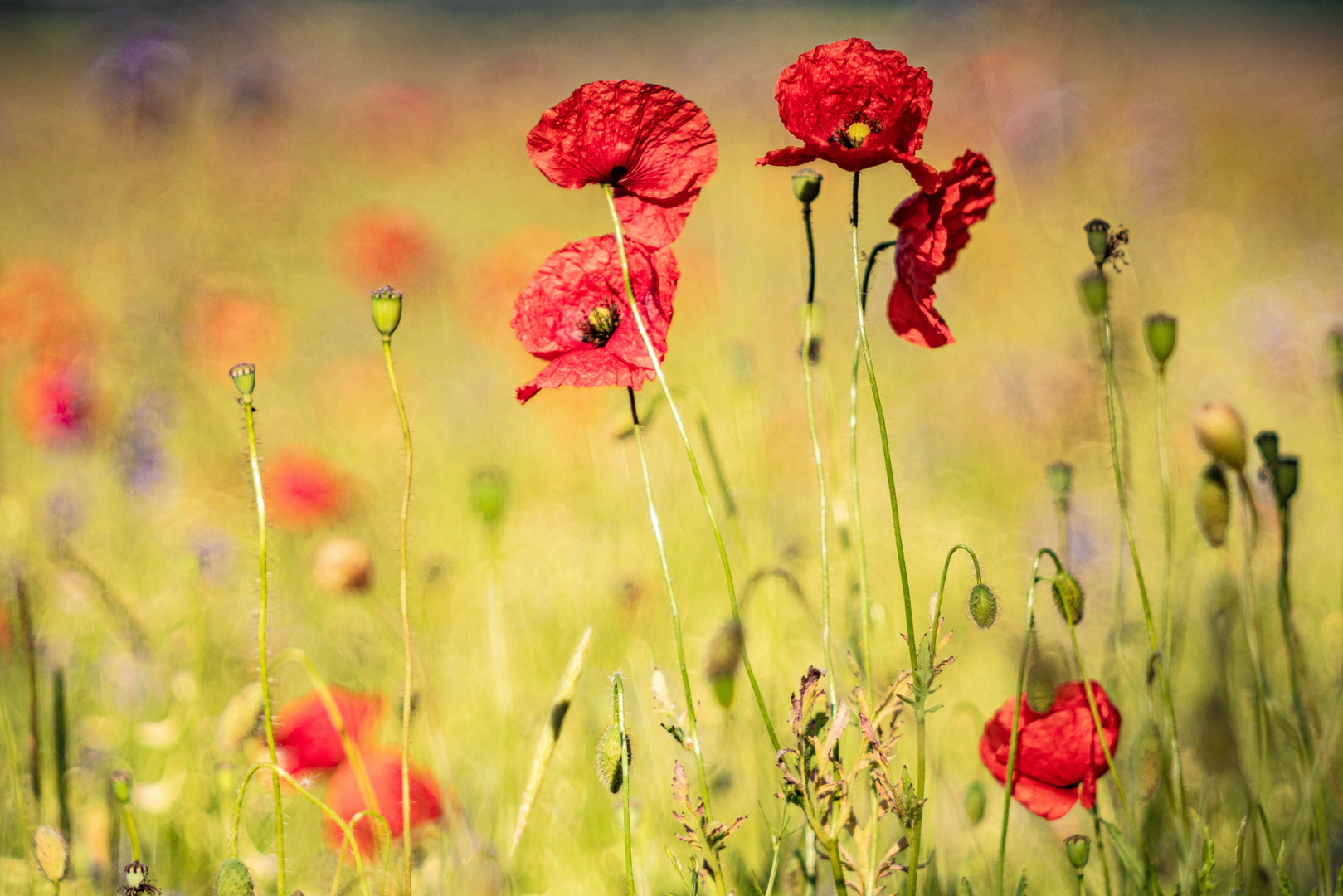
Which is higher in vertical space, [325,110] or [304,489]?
[325,110]

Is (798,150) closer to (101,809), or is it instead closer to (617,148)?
(617,148)

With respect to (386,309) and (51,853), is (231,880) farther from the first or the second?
(386,309)

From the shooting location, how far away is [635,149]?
0.80 m

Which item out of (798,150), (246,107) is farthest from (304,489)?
(246,107)

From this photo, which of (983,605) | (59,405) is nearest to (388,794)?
(983,605)

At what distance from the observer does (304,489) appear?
1.70m

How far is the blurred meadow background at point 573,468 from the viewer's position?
128 centimetres

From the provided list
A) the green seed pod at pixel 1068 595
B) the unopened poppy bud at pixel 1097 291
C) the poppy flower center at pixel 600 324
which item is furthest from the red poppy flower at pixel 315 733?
the unopened poppy bud at pixel 1097 291

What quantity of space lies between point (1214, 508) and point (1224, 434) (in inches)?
3.2

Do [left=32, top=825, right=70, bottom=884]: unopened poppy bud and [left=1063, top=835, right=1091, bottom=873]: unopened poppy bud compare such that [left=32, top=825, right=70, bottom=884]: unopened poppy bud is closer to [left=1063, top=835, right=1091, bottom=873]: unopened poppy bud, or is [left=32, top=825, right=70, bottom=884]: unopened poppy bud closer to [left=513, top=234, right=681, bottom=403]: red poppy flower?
[left=513, top=234, right=681, bottom=403]: red poppy flower

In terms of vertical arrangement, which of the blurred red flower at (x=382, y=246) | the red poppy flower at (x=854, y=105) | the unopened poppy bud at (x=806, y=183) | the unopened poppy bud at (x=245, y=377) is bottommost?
the unopened poppy bud at (x=245, y=377)

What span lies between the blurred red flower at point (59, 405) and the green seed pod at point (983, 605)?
175 centimetres

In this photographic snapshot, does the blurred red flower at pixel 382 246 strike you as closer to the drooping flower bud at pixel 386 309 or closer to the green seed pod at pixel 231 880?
the drooping flower bud at pixel 386 309

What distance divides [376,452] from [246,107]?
43.6 inches
